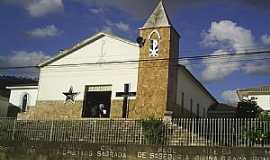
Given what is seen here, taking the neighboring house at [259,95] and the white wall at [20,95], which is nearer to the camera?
the neighboring house at [259,95]

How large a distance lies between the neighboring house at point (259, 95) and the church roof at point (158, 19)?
13.3m

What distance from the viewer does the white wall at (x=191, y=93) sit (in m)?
33.5

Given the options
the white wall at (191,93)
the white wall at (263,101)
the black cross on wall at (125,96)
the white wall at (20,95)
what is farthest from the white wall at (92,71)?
the white wall at (263,101)

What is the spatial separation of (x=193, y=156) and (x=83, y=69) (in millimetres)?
16155

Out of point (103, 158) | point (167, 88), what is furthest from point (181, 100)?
point (103, 158)

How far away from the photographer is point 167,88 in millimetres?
29500

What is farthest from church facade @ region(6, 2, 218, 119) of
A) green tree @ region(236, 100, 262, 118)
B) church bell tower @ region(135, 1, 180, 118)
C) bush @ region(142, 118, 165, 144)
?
bush @ region(142, 118, 165, 144)

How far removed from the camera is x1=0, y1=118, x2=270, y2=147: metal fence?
64.5ft

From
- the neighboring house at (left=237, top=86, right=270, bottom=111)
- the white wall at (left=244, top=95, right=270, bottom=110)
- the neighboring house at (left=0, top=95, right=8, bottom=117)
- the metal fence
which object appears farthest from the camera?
the neighboring house at (left=0, top=95, right=8, bottom=117)

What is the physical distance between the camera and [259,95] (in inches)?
1585

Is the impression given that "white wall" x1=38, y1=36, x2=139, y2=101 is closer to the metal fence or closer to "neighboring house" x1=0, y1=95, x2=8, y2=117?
the metal fence

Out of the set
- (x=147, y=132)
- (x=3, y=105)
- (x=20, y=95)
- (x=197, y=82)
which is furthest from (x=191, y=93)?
(x=3, y=105)

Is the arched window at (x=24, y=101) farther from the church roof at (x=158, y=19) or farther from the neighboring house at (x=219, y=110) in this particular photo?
the neighboring house at (x=219, y=110)

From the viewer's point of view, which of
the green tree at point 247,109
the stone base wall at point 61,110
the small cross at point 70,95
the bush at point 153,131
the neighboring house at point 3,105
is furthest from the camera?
the neighboring house at point 3,105
